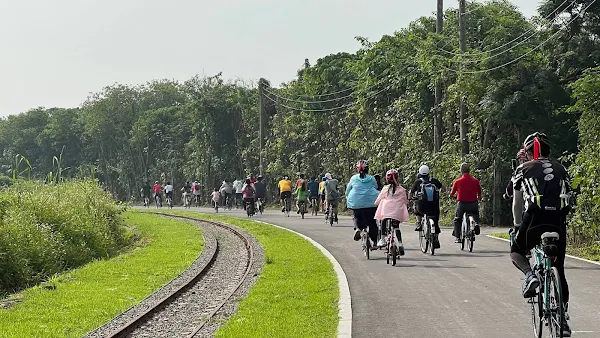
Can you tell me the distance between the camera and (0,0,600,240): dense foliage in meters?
26.5

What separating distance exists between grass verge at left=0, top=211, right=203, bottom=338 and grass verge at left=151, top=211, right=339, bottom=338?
1.99 m

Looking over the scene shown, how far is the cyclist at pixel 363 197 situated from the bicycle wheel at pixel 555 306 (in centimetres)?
936

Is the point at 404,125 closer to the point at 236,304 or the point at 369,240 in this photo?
the point at 369,240

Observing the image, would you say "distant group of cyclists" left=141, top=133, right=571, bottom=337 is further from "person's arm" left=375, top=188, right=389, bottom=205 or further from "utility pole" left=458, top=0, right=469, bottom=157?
"utility pole" left=458, top=0, right=469, bottom=157

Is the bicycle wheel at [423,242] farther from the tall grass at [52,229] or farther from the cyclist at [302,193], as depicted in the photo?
the cyclist at [302,193]

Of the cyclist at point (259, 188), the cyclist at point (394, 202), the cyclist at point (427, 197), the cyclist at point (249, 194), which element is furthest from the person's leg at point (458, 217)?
the cyclist at point (259, 188)

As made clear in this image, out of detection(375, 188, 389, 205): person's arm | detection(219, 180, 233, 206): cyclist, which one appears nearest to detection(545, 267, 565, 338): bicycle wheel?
detection(375, 188, 389, 205): person's arm

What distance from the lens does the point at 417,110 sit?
3566 centimetres

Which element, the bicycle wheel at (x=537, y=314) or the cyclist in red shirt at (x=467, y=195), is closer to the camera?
the bicycle wheel at (x=537, y=314)

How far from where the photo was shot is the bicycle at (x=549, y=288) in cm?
748

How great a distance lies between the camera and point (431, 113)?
113 ft

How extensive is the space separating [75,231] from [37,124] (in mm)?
88154

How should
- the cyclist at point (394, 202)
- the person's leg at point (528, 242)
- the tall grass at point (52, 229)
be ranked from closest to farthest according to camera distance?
the person's leg at point (528, 242), the cyclist at point (394, 202), the tall grass at point (52, 229)

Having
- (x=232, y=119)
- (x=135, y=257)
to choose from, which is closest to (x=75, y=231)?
(x=135, y=257)
